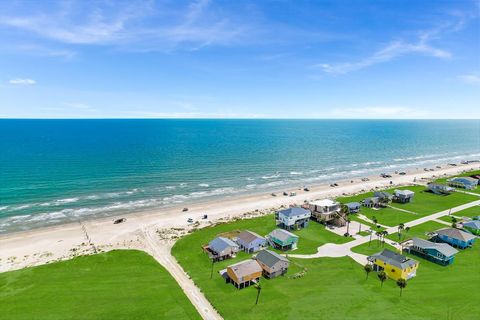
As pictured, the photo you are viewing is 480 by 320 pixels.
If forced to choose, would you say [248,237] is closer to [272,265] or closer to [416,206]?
[272,265]

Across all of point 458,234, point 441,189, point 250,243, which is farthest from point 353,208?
point 441,189

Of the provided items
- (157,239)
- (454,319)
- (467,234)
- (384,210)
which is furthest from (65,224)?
(467,234)

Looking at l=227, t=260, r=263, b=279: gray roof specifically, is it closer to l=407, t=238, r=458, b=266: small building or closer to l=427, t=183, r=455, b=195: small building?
l=407, t=238, r=458, b=266: small building

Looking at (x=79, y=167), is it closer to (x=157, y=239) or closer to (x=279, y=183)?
(x=157, y=239)

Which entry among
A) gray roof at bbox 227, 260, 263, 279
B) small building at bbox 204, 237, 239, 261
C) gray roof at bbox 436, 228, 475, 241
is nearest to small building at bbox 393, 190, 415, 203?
gray roof at bbox 436, 228, 475, 241

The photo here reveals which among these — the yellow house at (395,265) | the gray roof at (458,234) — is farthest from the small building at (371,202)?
the yellow house at (395,265)

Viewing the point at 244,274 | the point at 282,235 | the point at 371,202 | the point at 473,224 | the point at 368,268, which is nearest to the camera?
the point at 244,274

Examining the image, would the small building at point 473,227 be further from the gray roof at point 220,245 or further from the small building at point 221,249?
the gray roof at point 220,245
